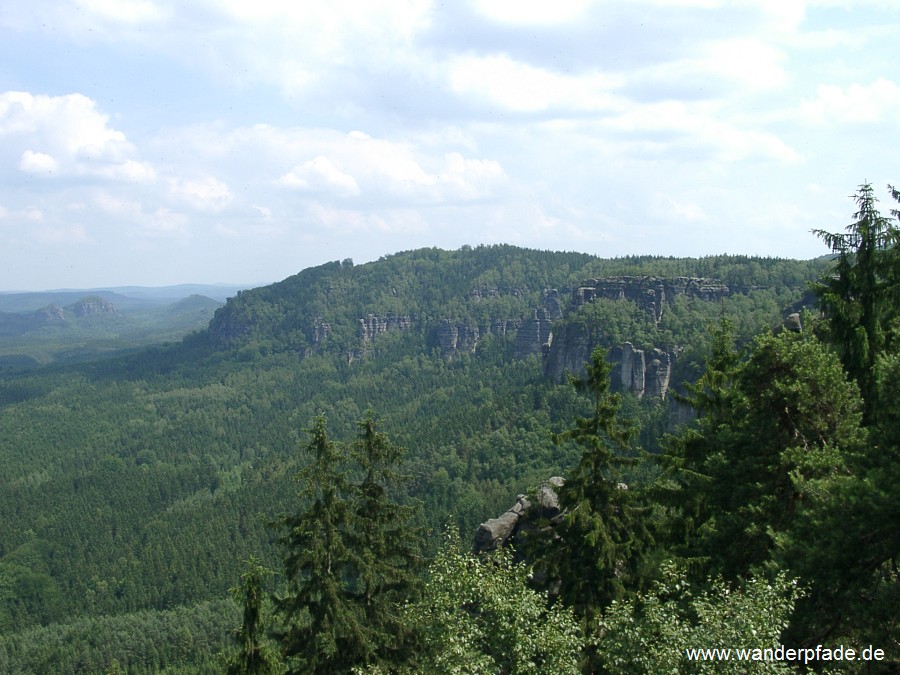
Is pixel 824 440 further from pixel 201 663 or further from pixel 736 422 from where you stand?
pixel 201 663

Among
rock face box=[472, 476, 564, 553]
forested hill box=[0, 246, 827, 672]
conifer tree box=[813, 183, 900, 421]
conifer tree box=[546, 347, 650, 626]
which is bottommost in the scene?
forested hill box=[0, 246, 827, 672]

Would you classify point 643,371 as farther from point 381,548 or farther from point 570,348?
point 381,548

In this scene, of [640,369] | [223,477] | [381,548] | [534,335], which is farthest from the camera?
[534,335]

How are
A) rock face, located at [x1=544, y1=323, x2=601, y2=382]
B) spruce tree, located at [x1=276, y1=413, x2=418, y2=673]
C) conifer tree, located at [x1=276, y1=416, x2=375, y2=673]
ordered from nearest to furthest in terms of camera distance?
1. conifer tree, located at [x1=276, y1=416, x2=375, y2=673]
2. spruce tree, located at [x1=276, y1=413, x2=418, y2=673]
3. rock face, located at [x1=544, y1=323, x2=601, y2=382]

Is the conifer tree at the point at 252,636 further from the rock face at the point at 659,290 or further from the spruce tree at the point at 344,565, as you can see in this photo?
the rock face at the point at 659,290

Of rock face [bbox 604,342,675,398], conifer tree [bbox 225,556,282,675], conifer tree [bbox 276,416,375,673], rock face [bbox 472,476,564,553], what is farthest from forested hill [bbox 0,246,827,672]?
conifer tree [bbox 225,556,282,675]

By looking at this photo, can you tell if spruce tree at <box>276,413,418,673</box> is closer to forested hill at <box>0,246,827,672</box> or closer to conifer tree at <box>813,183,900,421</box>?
conifer tree at <box>813,183,900,421</box>

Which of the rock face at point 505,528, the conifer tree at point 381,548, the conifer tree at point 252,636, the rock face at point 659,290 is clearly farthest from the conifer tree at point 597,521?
the rock face at point 659,290

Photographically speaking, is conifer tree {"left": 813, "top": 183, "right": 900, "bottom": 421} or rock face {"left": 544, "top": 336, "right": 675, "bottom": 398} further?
rock face {"left": 544, "top": 336, "right": 675, "bottom": 398}

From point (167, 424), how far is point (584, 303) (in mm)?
118277

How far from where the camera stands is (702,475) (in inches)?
796

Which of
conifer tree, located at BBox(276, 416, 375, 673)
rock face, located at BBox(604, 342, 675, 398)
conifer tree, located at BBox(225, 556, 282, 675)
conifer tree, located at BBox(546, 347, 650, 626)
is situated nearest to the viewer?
conifer tree, located at BBox(225, 556, 282, 675)

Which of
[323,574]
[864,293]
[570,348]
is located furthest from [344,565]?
[570,348]

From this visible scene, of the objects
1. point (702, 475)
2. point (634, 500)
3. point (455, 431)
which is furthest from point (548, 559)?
point (455, 431)
